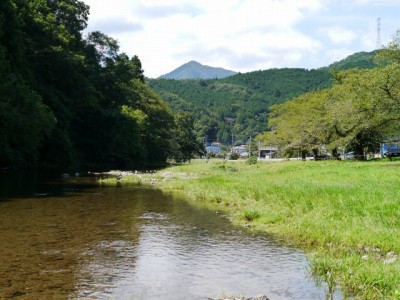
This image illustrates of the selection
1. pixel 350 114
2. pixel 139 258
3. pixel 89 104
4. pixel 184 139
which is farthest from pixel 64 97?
pixel 184 139

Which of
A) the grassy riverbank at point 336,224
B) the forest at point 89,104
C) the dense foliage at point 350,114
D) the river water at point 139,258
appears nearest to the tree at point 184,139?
the forest at point 89,104

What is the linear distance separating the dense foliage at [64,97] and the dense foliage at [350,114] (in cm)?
2665

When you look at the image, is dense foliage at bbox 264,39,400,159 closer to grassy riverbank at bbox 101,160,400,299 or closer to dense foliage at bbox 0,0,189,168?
grassy riverbank at bbox 101,160,400,299

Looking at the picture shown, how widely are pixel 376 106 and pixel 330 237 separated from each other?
3103cm

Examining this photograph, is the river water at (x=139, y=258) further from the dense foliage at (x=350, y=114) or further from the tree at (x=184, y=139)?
the tree at (x=184, y=139)

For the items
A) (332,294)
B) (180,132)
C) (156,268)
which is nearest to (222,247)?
(156,268)

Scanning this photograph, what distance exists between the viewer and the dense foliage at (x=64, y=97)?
38.5 metres

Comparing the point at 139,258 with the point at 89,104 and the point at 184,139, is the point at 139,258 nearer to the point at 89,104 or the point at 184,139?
the point at 89,104

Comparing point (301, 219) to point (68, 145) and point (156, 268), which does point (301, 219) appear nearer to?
point (156, 268)

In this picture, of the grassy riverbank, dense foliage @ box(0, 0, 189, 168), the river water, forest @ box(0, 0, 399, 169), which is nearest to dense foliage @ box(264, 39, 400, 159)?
forest @ box(0, 0, 399, 169)

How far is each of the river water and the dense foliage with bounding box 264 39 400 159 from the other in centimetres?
2781

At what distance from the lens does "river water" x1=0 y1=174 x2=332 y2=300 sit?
8078 mm

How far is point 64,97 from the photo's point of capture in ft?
187

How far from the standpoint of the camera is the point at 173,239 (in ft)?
42.4
